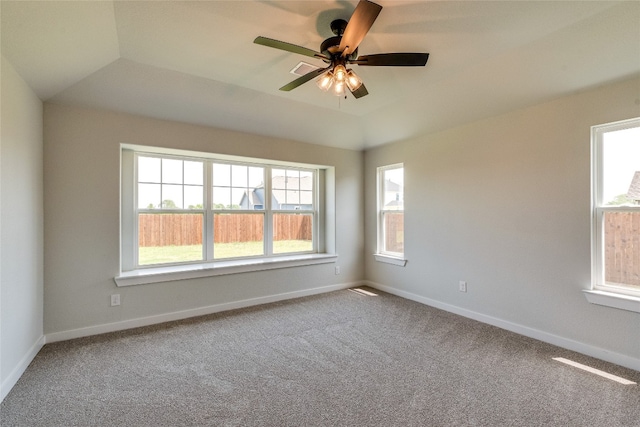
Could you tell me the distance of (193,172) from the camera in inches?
147

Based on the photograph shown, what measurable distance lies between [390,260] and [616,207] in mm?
2538

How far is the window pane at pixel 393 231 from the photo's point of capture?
14.3 ft

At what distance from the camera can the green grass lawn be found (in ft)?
11.4

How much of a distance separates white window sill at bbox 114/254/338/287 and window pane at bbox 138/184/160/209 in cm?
76

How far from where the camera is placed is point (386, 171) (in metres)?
4.63

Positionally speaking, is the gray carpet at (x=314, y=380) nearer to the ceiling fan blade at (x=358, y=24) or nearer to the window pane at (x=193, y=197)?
the window pane at (x=193, y=197)

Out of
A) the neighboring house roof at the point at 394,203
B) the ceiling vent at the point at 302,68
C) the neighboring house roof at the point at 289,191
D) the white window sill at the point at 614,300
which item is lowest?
the white window sill at the point at 614,300

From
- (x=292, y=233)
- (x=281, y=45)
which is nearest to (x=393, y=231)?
(x=292, y=233)

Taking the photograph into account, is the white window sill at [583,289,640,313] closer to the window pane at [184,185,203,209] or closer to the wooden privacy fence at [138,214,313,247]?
the wooden privacy fence at [138,214,313,247]

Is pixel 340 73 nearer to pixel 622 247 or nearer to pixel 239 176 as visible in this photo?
pixel 239 176

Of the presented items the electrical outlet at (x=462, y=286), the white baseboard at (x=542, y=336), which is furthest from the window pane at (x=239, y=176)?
the electrical outlet at (x=462, y=286)

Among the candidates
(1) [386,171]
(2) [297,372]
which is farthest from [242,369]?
(1) [386,171]

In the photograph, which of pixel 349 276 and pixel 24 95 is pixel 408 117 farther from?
pixel 24 95

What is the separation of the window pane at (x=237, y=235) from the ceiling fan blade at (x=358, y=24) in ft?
9.06
